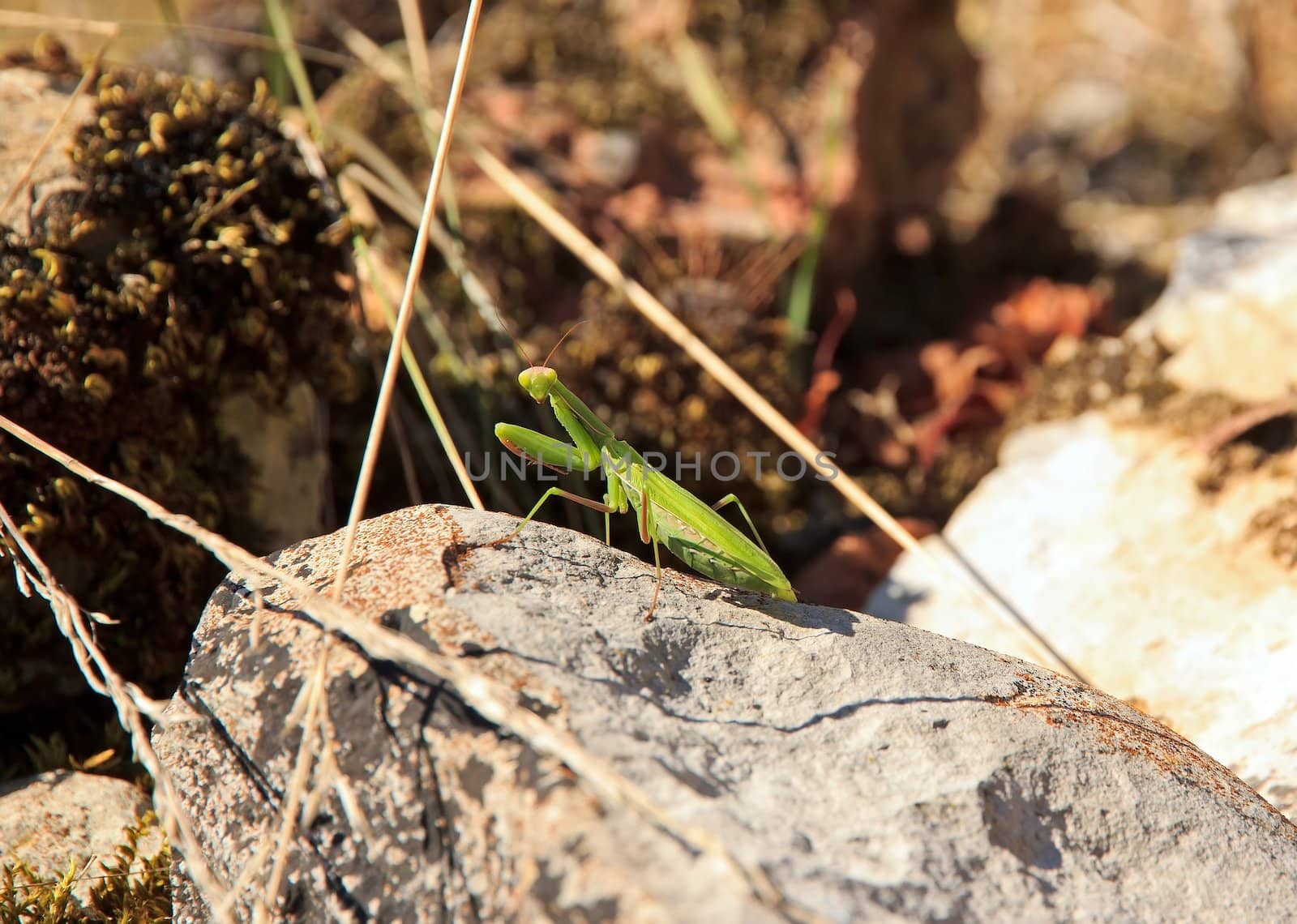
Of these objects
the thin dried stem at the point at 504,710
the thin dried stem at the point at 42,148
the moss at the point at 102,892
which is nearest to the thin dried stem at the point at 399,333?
the thin dried stem at the point at 504,710

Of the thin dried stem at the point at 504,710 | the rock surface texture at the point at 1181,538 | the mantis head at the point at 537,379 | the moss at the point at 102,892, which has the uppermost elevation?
the rock surface texture at the point at 1181,538

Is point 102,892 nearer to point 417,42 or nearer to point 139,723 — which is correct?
point 139,723

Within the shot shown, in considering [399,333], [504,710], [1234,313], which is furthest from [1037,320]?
[504,710]

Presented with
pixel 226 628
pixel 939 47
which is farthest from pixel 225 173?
pixel 939 47

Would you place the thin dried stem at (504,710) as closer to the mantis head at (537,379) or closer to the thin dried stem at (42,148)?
the mantis head at (537,379)

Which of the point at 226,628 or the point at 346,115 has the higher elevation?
the point at 346,115

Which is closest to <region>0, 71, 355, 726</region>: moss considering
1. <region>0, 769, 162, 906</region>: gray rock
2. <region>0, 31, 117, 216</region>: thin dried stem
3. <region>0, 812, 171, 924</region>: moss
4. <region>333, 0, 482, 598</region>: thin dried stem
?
<region>0, 31, 117, 216</region>: thin dried stem

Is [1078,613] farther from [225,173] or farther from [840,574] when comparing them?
[225,173]
